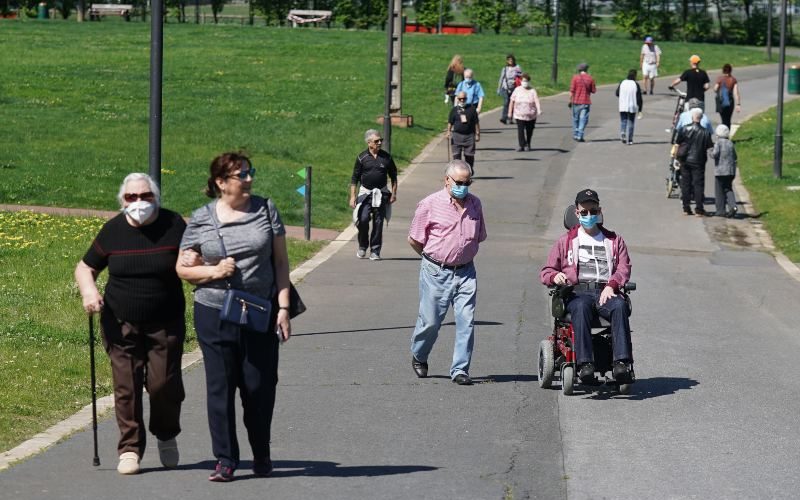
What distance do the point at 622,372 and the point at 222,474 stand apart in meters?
3.69

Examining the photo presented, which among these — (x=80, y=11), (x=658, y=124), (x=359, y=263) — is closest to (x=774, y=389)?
(x=359, y=263)

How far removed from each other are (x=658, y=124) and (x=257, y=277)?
103ft

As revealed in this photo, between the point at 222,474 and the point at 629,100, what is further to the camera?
the point at 629,100

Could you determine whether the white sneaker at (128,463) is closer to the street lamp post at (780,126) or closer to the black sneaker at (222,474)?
the black sneaker at (222,474)

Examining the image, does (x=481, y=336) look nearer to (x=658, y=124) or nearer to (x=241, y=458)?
(x=241, y=458)

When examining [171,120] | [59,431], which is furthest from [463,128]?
[59,431]

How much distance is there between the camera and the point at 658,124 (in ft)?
125

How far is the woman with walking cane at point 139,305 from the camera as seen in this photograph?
26.4ft

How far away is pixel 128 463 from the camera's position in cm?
820

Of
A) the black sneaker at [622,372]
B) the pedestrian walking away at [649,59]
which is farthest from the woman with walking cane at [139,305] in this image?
the pedestrian walking away at [649,59]

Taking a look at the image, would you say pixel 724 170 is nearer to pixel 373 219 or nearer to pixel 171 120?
pixel 373 219

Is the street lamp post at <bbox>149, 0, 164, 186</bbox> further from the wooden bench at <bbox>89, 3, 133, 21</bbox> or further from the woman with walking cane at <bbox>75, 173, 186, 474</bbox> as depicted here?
the wooden bench at <bbox>89, 3, 133, 21</bbox>

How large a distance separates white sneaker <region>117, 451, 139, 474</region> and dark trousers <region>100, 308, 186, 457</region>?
0.03m

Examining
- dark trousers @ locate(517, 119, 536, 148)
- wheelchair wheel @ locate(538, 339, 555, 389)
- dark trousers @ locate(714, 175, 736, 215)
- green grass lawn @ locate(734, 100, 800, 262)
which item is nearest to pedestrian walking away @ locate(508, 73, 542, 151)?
dark trousers @ locate(517, 119, 536, 148)
